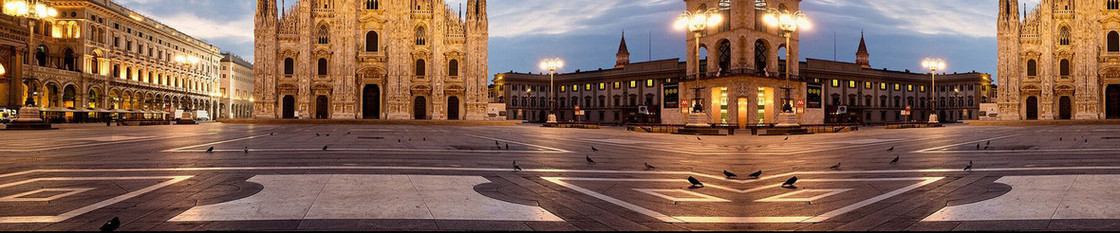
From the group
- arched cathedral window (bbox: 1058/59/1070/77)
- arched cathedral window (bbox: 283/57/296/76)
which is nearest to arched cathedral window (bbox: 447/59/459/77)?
arched cathedral window (bbox: 283/57/296/76)

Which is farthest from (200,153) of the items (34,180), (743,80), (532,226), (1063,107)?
(1063,107)

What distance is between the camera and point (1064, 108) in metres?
62.1

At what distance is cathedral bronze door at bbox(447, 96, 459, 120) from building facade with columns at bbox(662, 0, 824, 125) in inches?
924

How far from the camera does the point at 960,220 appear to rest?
5172mm

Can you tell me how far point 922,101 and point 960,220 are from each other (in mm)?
104704

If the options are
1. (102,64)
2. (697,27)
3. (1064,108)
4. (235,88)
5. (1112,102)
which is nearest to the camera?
(697,27)

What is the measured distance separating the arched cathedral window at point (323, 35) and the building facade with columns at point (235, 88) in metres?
51.1

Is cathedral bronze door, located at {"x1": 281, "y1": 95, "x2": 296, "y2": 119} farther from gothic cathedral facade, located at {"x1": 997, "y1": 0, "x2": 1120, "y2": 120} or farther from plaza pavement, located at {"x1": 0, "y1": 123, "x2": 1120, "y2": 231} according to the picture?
gothic cathedral facade, located at {"x1": 997, "y1": 0, "x2": 1120, "y2": 120}

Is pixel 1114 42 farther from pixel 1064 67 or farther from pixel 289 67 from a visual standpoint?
pixel 289 67

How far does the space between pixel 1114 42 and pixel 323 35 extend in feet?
247

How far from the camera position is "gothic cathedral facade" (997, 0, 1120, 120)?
5953cm

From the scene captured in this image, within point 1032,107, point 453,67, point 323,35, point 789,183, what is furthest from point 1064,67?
point 323,35

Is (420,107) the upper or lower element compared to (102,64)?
lower

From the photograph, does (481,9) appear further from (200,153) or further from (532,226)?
(532,226)
